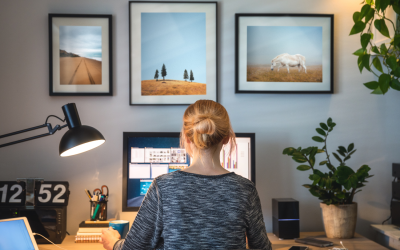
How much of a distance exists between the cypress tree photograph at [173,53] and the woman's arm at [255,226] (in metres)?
0.98

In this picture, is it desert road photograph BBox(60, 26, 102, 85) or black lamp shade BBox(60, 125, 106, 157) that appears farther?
desert road photograph BBox(60, 26, 102, 85)

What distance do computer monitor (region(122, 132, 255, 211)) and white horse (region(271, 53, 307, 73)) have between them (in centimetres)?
51

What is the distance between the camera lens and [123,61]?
6.37ft

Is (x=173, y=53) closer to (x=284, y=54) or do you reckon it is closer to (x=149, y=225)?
(x=284, y=54)

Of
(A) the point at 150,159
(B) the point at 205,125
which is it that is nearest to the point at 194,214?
(B) the point at 205,125

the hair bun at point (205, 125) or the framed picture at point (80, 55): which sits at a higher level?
the framed picture at point (80, 55)

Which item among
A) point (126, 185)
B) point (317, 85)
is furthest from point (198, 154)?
point (317, 85)

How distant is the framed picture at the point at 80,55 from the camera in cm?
191

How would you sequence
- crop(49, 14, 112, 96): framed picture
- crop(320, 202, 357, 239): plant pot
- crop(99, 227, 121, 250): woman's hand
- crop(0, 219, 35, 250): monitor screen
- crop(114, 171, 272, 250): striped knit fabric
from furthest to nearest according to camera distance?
crop(49, 14, 112, 96): framed picture
crop(320, 202, 357, 239): plant pot
crop(0, 219, 35, 250): monitor screen
crop(99, 227, 121, 250): woman's hand
crop(114, 171, 272, 250): striped knit fabric

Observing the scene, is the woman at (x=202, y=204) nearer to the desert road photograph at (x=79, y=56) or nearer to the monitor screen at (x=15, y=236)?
the monitor screen at (x=15, y=236)

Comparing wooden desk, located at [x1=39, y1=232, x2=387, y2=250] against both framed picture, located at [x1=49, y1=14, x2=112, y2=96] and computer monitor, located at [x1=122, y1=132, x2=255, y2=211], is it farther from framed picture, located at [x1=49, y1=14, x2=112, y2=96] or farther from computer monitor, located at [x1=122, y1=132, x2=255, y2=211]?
framed picture, located at [x1=49, y1=14, x2=112, y2=96]

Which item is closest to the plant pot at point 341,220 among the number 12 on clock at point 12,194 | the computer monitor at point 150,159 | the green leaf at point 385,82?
the computer monitor at point 150,159

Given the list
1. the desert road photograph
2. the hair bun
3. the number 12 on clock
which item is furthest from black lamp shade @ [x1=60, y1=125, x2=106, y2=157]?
the desert road photograph

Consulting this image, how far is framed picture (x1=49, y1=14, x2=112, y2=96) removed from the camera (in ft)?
6.25
